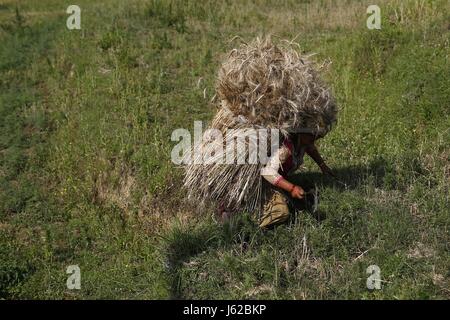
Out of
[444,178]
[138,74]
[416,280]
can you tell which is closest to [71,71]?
[138,74]

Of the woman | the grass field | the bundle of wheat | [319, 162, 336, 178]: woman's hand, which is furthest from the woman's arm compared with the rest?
[319, 162, 336, 178]: woman's hand

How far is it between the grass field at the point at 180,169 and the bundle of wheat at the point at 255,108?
11.1 inches

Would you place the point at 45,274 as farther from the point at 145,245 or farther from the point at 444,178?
the point at 444,178

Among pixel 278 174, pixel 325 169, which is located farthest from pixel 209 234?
pixel 325 169

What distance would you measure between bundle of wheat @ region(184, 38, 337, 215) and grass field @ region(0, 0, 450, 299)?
28 centimetres

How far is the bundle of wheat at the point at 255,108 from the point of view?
4.95 m

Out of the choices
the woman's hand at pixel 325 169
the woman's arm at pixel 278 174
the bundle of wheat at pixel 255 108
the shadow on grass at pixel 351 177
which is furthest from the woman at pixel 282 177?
the shadow on grass at pixel 351 177

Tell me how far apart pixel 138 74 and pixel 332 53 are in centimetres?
266

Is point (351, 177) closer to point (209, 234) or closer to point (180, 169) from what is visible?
point (209, 234)

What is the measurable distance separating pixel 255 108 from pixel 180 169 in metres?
1.59

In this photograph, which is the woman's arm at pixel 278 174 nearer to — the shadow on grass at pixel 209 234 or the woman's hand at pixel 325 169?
the shadow on grass at pixel 209 234

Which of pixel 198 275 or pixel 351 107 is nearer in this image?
pixel 198 275

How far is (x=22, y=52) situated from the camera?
9.56 m

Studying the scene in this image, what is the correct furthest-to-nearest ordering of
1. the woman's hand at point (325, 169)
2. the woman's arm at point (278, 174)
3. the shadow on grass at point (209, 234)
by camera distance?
1. the woman's hand at point (325, 169)
2. the shadow on grass at point (209, 234)
3. the woman's arm at point (278, 174)
